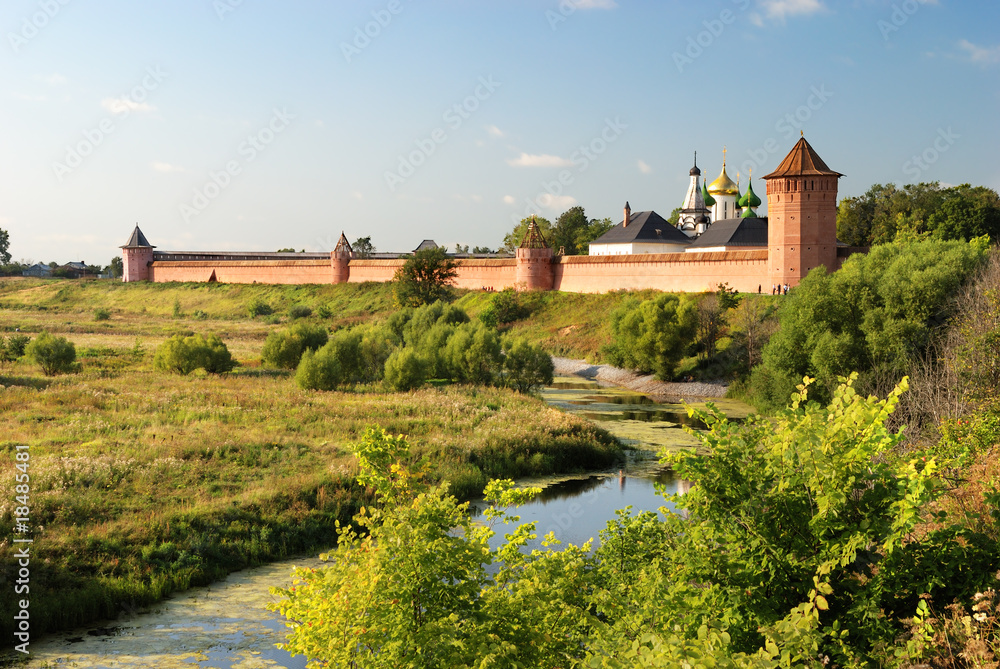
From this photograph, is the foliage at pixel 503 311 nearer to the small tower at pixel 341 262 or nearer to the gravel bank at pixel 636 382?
the gravel bank at pixel 636 382

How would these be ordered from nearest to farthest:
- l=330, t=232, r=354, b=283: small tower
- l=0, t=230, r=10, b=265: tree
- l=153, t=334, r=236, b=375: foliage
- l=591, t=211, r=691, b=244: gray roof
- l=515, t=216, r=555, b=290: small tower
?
l=153, t=334, r=236, b=375: foliage, l=515, t=216, r=555, b=290: small tower, l=591, t=211, r=691, b=244: gray roof, l=330, t=232, r=354, b=283: small tower, l=0, t=230, r=10, b=265: tree

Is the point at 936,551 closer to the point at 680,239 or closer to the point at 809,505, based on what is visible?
the point at 809,505

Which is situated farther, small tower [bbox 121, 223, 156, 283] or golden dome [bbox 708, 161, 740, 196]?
small tower [bbox 121, 223, 156, 283]

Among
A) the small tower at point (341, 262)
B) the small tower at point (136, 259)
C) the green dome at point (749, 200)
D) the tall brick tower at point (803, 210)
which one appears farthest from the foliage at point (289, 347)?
the small tower at point (136, 259)

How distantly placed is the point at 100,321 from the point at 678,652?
4855 centimetres

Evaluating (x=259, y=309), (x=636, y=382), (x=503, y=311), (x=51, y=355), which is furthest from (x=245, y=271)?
(x=636, y=382)

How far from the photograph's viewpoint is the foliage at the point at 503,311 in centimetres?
4247

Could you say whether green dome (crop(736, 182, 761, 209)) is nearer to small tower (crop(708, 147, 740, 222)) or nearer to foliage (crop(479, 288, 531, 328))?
small tower (crop(708, 147, 740, 222))

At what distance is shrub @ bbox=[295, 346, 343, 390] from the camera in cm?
2244

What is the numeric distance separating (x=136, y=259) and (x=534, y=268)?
1435 inches

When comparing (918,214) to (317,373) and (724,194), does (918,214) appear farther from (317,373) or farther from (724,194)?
(317,373)

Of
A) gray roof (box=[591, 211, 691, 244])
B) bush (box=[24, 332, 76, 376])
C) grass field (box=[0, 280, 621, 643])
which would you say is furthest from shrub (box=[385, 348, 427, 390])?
gray roof (box=[591, 211, 691, 244])

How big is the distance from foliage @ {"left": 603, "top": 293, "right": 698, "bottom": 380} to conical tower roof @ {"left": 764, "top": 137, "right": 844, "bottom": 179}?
6.99 m

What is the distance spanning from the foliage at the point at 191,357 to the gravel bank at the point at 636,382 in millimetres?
13873
